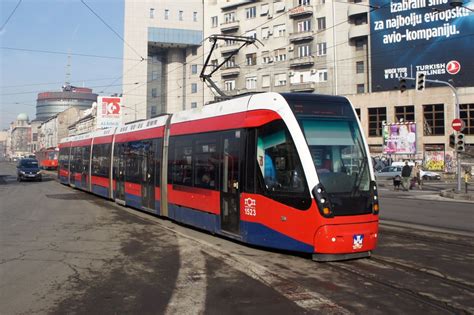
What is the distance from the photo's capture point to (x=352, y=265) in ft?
23.7

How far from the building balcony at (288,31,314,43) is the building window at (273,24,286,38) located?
2225 mm

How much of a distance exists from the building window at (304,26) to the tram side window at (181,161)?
53107 millimetres

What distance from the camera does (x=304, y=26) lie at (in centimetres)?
6194

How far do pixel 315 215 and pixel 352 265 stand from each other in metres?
0.98

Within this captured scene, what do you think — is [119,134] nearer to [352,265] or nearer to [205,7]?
[352,265]

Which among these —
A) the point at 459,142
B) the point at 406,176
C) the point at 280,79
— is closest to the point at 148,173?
the point at 459,142

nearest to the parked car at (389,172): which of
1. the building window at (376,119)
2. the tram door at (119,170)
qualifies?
the building window at (376,119)

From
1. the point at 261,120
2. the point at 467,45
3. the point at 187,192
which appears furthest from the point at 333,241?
the point at 467,45

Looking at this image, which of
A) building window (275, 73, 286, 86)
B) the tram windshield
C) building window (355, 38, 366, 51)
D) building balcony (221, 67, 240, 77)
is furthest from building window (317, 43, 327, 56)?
the tram windshield

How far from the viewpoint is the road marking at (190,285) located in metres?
5.17

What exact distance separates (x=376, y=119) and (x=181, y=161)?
4596cm

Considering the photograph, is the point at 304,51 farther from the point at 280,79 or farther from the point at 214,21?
the point at 214,21

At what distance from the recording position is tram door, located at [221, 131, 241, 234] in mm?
8914

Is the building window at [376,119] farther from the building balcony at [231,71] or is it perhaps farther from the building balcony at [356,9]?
the building balcony at [231,71]
